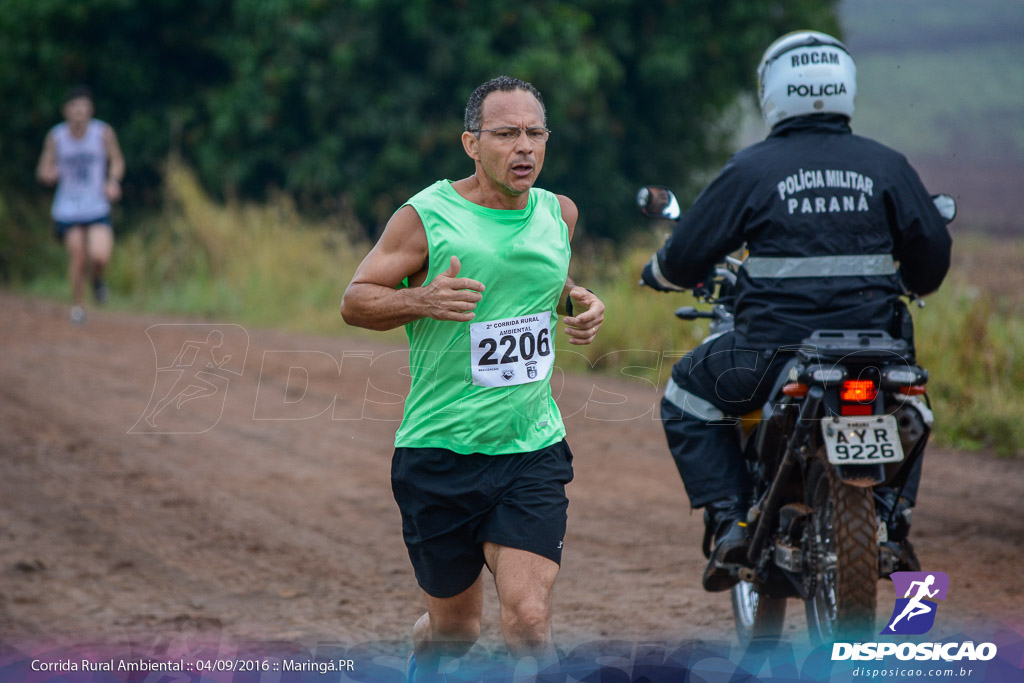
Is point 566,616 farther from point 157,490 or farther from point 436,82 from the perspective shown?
point 436,82

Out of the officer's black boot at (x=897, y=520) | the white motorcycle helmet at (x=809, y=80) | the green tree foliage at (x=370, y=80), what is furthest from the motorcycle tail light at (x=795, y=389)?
the green tree foliage at (x=370, y=80)

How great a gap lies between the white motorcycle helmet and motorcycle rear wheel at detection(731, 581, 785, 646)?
1.87m

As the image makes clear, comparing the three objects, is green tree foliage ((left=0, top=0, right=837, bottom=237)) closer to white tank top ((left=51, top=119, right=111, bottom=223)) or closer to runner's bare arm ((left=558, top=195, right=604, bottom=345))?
white tank top ((left=51, top=119, right=111, bottom=223))

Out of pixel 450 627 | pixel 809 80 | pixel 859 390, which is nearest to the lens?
pixel 450 627

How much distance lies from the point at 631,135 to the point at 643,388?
384 inches

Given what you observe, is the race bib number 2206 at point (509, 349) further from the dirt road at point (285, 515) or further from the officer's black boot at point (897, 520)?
the dirt road at point (285, 515)

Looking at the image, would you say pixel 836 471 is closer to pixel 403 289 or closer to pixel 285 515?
pixel 403 289

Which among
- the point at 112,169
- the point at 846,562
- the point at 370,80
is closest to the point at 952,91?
the point at 370,80

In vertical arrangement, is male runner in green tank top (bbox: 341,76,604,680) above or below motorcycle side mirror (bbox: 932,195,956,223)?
below

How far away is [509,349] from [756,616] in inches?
71.9

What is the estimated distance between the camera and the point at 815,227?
14.1ft

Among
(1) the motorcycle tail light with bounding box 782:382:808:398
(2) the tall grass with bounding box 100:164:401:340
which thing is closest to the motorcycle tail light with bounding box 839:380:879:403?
(1) the motorcycle tail light with bounding box 782:382:808:398

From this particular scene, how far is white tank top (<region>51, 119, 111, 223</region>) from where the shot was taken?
1348cm

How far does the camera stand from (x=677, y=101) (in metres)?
19.3
